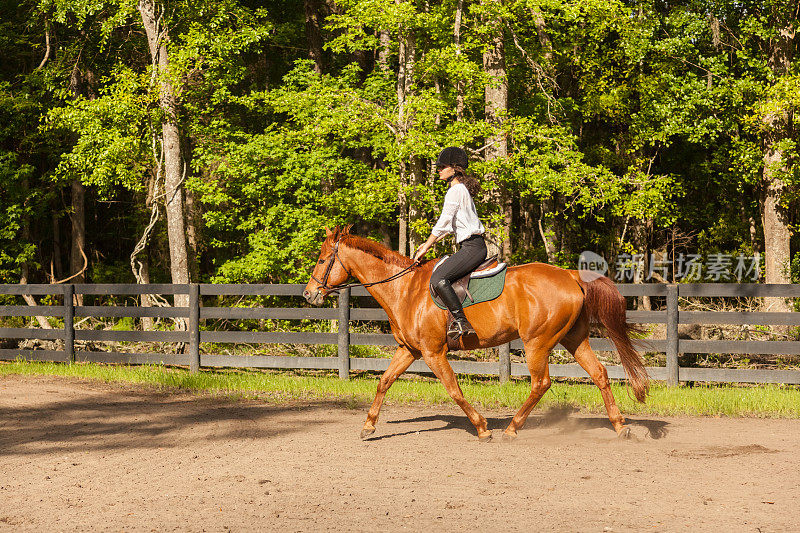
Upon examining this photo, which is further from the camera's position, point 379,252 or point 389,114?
point 389,114

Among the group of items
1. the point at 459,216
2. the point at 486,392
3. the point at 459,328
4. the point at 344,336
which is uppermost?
the point at 459,216

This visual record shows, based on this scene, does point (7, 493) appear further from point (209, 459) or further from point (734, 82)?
point (734, 82)

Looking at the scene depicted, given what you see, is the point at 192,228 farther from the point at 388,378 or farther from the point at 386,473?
the point at 386,473

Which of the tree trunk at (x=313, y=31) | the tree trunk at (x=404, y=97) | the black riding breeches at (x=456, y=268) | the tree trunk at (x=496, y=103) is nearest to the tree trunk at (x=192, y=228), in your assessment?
the tree trunk at (x=313, y=31)

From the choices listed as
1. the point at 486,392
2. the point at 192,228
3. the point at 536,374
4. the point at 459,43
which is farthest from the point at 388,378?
the point at 192,228

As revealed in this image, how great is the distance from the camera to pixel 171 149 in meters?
19.4

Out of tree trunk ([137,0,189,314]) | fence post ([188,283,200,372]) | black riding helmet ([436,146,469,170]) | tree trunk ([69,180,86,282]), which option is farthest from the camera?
tree trunk ([69,180,86,282])

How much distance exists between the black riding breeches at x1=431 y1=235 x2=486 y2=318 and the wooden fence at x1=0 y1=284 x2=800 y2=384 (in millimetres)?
2790

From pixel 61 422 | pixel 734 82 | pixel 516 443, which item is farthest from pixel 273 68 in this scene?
pixel 516 443

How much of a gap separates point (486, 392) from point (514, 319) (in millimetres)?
3118

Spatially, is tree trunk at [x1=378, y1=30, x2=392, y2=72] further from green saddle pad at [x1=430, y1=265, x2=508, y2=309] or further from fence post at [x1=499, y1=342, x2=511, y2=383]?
green saddle pad at [x1=430, y1=265, x2=508, y2=309]

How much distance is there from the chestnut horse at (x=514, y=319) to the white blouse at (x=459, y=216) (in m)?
0.61

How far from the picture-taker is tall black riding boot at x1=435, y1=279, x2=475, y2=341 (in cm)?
815

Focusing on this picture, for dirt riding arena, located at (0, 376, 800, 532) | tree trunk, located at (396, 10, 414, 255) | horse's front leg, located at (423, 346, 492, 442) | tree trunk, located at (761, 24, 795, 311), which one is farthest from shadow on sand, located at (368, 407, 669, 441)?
tree trunk, located at (761, 24, 795, 311)
